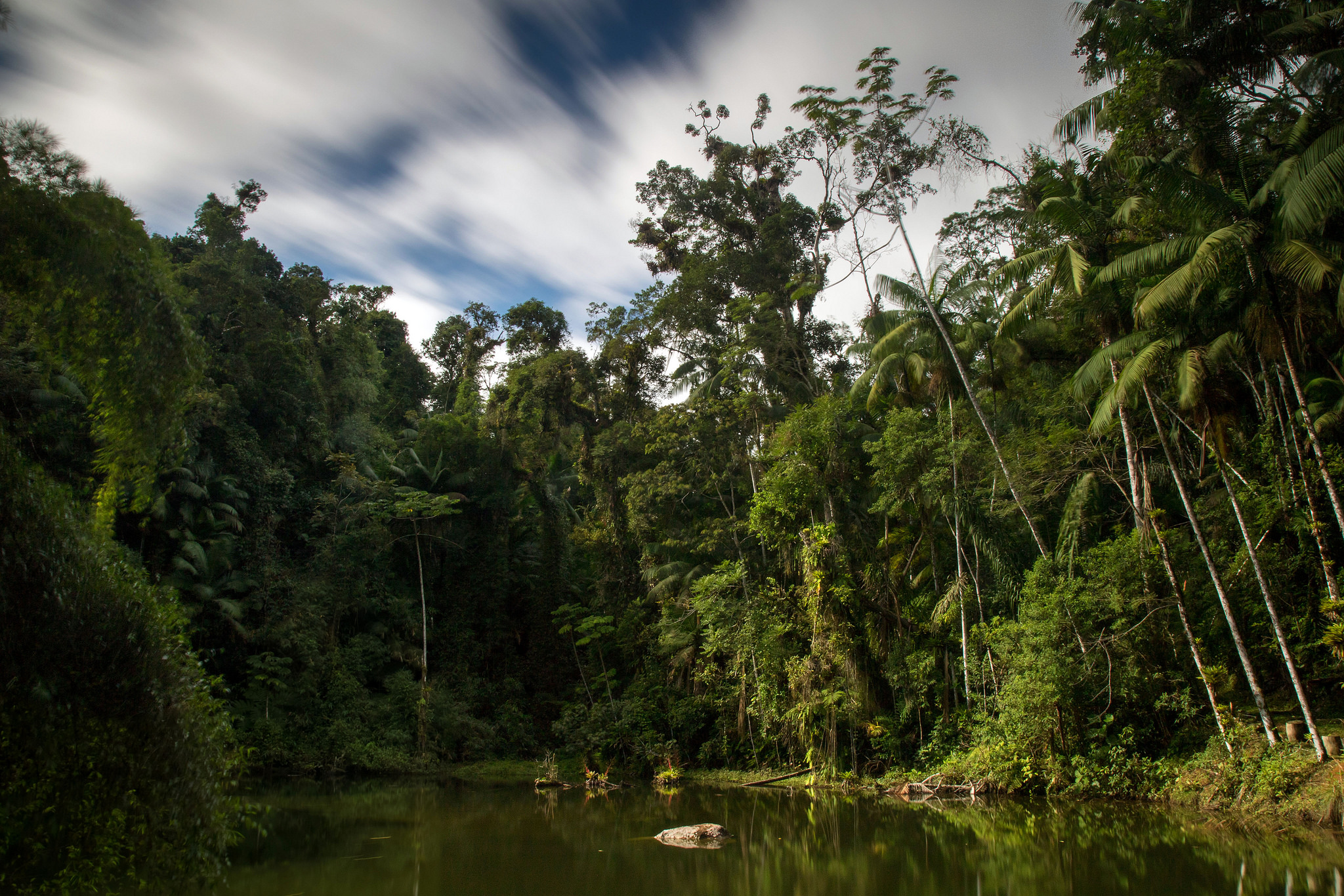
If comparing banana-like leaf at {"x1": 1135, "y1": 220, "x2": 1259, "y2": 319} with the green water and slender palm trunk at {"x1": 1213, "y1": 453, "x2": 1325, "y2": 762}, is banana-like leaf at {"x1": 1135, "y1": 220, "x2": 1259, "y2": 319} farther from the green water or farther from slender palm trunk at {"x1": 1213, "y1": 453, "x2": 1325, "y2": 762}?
the green water

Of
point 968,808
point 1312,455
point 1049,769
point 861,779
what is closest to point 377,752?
point 861,779

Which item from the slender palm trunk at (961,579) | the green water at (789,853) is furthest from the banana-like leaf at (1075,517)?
the green water at (789,853)

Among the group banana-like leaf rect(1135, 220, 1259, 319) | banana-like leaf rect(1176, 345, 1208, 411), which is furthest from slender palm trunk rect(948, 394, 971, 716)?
banana-like leaf rect(1135, 220, 1259, 319)

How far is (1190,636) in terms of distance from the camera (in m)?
11.4

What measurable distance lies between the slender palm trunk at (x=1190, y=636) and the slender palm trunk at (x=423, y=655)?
57.0 feet

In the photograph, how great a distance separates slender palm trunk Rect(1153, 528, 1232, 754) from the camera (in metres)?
11.0

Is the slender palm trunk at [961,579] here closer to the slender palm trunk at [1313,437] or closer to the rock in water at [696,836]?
the slender palm trunk at [1313,437]

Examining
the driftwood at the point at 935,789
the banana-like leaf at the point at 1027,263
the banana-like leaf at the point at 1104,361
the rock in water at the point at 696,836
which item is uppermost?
the banana-like leaf at the point at 1027,263

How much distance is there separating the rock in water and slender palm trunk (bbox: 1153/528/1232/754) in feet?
23.8

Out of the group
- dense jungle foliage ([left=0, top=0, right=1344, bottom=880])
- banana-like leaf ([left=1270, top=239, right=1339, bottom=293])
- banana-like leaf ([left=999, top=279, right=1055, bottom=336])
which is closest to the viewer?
dense jungle foliage ([left=0, top=0, right=1344, bottom=880])

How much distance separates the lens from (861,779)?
52.3 feet

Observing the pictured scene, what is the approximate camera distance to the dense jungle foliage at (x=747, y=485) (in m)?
5.39

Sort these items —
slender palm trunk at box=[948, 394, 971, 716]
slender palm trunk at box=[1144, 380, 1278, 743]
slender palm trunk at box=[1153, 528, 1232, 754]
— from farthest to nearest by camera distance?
slender palm trunk at box=[948, 394, 971, 716], slender palm trunk at box=[1153, 528, 1232, 754], slender palm trunk at box=[1144, 380, 1278, 743]

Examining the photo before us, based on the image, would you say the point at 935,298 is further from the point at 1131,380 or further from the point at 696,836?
the point at 696,836
